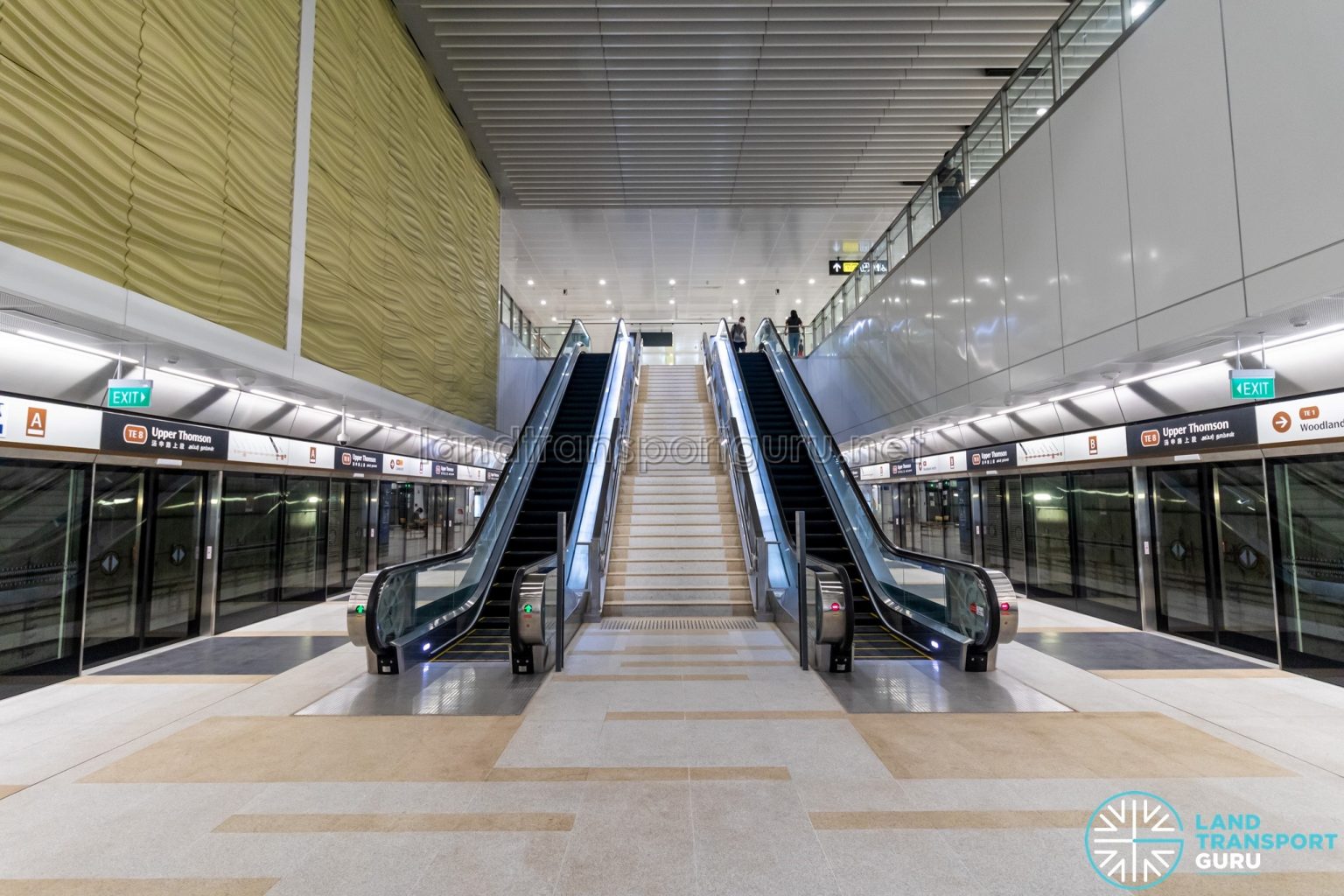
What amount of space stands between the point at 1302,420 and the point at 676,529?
7.10 m

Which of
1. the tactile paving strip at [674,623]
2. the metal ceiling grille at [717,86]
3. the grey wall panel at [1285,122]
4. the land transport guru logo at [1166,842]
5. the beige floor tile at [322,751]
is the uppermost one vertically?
the metal ceiling grille at [717,86]

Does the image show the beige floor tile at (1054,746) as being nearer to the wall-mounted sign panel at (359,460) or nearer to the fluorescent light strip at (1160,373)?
the fluorescent light strip at (1160,373)

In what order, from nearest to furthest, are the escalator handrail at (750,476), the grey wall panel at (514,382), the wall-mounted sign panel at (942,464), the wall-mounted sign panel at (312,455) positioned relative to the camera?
the escalator handrail at (750,476) → the wall-mounted sign panel at (312,455) → the wall-mounted sign panel at (942,464) → the grey wall panel at (514,382)

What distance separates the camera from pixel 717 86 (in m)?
9.73

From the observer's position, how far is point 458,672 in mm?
5652

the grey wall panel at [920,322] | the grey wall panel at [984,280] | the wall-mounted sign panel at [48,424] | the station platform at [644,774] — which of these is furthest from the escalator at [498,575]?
the grey wall panel at [984,280]

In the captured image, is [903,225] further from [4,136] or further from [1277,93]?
[4,136]

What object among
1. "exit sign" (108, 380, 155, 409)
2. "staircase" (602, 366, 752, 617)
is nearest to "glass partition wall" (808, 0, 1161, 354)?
"staircase" (602, 366, 752, 617)

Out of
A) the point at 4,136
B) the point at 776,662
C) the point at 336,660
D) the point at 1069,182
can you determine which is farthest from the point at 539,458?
the point at 1069,182

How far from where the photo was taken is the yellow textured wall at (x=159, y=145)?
396 cm

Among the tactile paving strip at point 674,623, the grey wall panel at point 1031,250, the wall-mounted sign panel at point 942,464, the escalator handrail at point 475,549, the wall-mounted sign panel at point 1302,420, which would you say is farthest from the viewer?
the wall-mounted sign panel at point 942,464

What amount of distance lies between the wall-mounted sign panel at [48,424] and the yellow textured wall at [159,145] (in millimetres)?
1321

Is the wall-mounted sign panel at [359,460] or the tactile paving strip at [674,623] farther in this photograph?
the wall-mounted sign panel at [359,460]

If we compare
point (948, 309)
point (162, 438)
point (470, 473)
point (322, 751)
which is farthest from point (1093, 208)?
point (470, 473)
